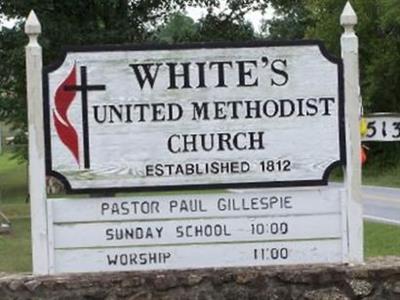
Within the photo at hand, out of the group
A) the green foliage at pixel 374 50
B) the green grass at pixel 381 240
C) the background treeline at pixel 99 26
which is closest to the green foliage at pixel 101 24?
the background treeline at pixel 99 26

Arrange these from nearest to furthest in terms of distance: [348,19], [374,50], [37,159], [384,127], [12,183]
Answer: [37,159], [348,19], [384,127], [374,50], [12,183]

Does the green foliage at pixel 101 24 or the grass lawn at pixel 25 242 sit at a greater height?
the green foliage at pixel 101 24

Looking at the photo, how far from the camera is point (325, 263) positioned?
6.21 metres

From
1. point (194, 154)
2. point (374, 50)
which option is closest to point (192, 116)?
point (194, 154)

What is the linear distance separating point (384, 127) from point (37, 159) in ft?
9.12

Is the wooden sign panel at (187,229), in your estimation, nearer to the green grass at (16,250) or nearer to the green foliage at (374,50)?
the green grass at (16,250)

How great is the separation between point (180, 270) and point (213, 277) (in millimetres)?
238

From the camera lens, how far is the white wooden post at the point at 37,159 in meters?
6.08

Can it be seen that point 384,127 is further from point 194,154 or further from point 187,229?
point 187,229

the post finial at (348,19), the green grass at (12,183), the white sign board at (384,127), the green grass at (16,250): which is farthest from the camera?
the green grass at (12,183)

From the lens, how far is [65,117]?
6125 millimetres

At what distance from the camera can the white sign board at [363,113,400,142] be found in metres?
6.96

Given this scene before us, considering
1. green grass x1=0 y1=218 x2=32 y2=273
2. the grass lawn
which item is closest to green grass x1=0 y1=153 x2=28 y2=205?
the grass lawn

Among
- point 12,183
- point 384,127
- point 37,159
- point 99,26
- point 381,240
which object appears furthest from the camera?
point 12,183
